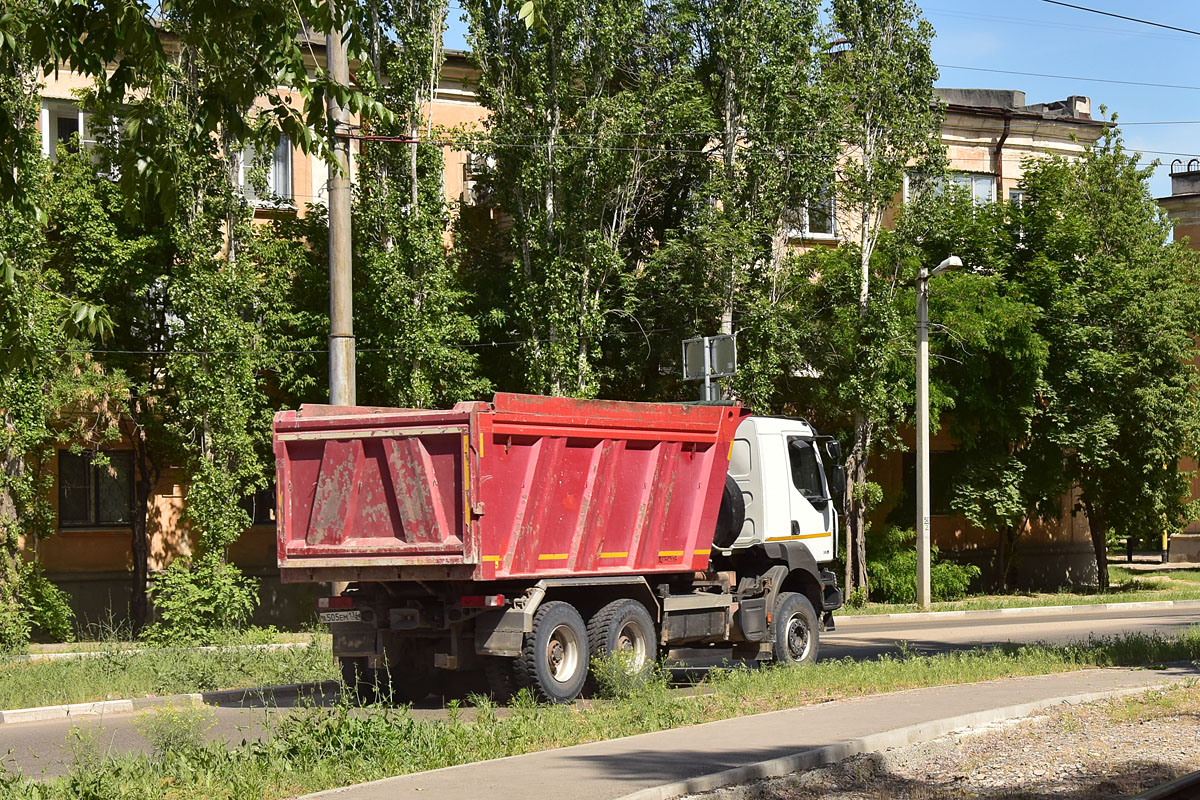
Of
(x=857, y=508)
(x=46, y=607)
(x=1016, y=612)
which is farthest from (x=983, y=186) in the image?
(x=46, y=607)

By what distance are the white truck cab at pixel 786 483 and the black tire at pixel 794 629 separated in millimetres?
733

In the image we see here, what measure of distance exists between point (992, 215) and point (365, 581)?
24.2 m

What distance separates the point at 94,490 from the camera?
27281 mm

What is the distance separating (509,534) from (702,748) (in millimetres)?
3750

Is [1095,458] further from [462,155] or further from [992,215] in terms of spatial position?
[462,155]

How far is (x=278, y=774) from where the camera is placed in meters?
8.49

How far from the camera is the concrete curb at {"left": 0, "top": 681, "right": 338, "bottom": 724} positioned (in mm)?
13391

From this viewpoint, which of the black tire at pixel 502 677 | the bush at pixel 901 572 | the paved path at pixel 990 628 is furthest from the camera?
the bush at pixel 901 572

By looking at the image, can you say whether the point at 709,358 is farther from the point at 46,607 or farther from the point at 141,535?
the point at 141,535

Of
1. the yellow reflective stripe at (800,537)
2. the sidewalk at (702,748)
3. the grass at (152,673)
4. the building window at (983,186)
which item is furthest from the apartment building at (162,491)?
the sidewalk at (702,748)

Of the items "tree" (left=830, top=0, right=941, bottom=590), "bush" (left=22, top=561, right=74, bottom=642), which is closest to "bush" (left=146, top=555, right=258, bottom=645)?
"bush" (left=22, top=561, right=74, bottom=642)

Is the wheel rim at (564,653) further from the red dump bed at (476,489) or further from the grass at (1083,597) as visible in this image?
the grass at (1083,597)

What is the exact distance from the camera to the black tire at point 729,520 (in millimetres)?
15844

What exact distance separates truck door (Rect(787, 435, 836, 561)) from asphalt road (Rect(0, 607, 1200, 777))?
6.19ft
